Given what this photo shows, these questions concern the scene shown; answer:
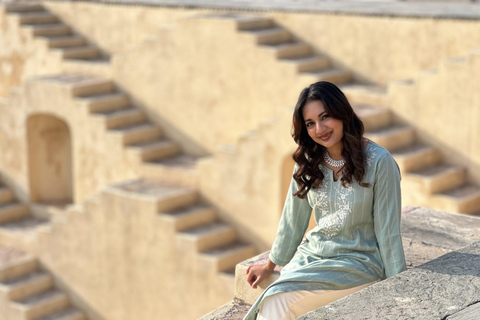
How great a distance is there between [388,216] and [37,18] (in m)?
10.1

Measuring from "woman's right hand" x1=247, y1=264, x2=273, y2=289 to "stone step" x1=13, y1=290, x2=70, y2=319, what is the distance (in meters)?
6.06

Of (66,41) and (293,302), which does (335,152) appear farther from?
(66,41)

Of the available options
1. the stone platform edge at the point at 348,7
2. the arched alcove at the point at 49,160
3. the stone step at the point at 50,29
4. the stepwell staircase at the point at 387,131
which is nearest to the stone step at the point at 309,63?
the stepwell staircase at the point at 387,131

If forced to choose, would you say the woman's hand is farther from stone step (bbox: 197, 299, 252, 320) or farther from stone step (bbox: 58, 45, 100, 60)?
stone step (bbox: 58, 45, 100, 60)

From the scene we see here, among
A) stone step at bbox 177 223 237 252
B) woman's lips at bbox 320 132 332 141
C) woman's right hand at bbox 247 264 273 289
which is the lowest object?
stone step at bbox 177 223 237 252

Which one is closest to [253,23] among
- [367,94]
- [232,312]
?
[367,94]

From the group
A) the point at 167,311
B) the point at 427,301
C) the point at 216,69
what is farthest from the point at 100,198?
the point at 427,301

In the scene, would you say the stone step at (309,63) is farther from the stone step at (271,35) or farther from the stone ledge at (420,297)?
the stone ledge at (420,297)

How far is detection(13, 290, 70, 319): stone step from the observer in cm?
934

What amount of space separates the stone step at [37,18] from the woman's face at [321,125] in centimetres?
964

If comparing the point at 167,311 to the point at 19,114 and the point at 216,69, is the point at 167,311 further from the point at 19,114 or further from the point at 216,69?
the point at 19,114

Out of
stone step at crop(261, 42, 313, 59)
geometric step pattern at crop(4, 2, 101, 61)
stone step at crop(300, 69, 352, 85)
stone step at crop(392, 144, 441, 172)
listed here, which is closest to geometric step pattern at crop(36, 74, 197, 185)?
geometric step pattern at crop(4, 2, 101, 61)

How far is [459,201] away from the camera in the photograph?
23.6 ft

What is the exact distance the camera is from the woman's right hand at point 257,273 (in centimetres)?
389
